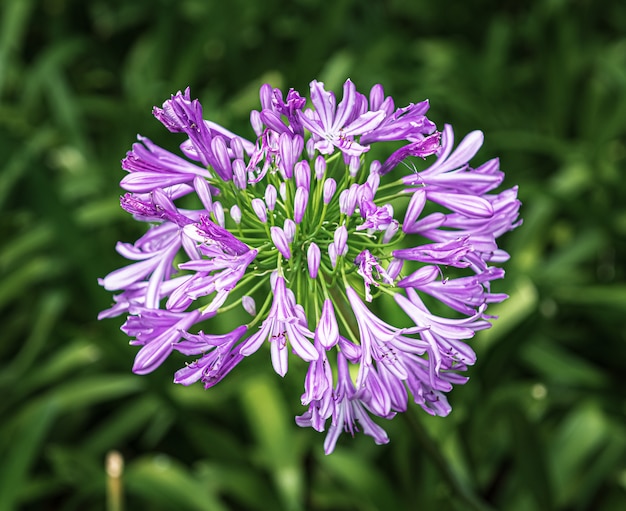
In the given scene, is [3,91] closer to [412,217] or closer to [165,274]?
[165,274]

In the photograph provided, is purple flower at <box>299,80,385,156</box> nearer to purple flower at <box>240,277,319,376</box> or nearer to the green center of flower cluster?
the green center of flower cluster

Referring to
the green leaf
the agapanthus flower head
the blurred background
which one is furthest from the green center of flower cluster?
the green leaf

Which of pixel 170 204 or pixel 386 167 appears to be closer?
pixel 170 204

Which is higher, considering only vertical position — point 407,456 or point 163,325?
point 163,325

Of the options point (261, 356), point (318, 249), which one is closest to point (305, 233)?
point (318, 249)

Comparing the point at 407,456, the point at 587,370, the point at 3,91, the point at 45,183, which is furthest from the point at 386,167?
the point at 3,91

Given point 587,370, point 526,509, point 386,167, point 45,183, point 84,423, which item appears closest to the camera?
point 386,167

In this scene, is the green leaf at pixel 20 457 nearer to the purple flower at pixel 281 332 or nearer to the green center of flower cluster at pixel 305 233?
the green center of flower cluster at pixel 305 233
